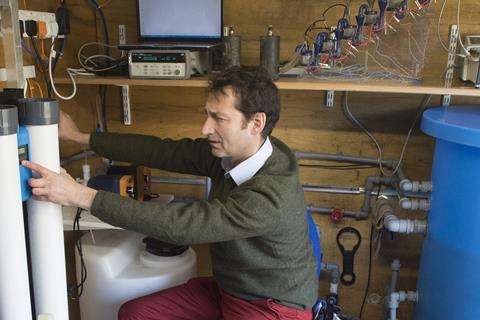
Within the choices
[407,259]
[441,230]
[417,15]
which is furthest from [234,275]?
[417,15]

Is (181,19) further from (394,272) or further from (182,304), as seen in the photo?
(394,272)

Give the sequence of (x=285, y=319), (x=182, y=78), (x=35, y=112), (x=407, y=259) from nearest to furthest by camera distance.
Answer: (x=35, y=112), (x=285, y=319), (x=182, y=78), (x=407, y=259)

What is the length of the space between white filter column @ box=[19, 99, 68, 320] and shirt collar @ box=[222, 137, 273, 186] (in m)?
0.52

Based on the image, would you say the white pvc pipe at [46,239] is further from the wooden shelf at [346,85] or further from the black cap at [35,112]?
the wooden shelf at [346,85]

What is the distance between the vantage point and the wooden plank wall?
6.34 ft

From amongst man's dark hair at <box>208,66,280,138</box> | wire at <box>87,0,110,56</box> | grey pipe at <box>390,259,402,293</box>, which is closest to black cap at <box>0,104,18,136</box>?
man's dark hair at <box>208,66,280,138</box>

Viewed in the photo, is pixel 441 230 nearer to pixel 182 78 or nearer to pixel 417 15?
pixel 417 15

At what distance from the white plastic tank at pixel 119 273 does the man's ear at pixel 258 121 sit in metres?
0.67

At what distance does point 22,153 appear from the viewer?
946mm

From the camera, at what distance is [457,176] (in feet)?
4.79

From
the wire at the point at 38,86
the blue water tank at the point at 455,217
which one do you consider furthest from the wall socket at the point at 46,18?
the blue water tank at the point at 455,217

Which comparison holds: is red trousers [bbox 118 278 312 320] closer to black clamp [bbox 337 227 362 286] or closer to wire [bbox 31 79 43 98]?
black clamp [bbox 337 227 362 286]

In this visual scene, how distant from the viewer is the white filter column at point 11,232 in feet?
2.85

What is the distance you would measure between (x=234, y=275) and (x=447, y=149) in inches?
30.4
